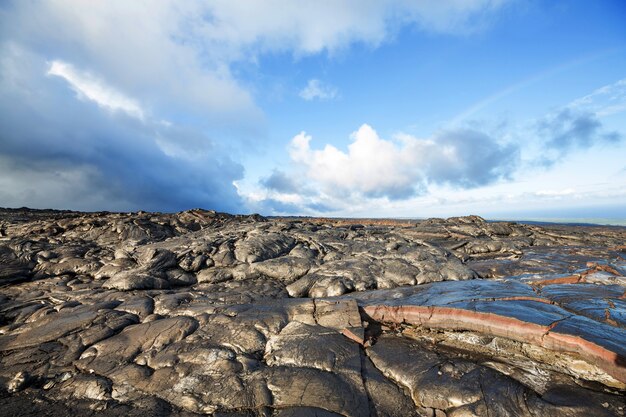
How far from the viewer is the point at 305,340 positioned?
570cm

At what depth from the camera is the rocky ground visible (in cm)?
422

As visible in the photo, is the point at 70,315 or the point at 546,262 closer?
the point at 70,315

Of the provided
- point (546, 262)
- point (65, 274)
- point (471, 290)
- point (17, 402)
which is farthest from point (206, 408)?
point (546, 262)

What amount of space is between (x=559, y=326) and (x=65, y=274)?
15.2 meters

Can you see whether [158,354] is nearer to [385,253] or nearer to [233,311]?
[233,311]

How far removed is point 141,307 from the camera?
7.61 m

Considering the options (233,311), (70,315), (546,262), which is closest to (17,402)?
(70,315)

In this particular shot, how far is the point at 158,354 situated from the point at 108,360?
908 mm

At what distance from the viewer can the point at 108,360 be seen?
553 centimetres

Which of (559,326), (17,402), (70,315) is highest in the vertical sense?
(559,326)

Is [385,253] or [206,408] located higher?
[385,253]

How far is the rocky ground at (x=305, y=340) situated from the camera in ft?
13.8

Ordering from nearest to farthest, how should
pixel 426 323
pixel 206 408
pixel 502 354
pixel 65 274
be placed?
pixel 206 408 < pixel 502 354 < pixel 426 323 < pixel 65 274

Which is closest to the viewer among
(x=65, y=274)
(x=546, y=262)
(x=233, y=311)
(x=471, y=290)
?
(x=233, y=311)
